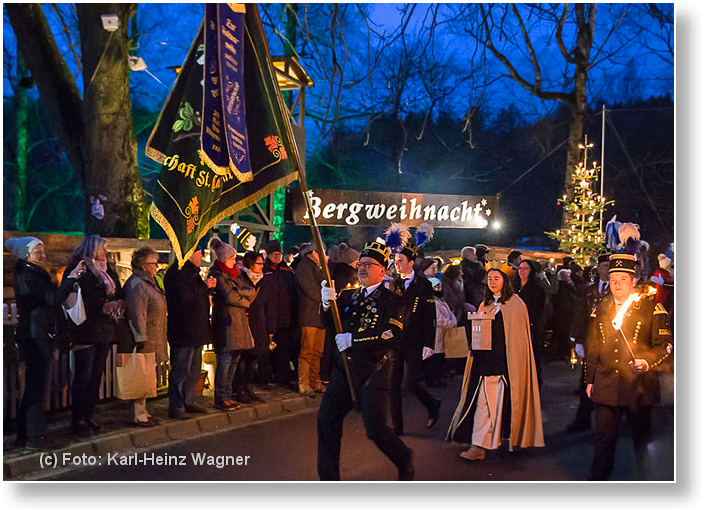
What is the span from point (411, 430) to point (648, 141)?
36.7 feet

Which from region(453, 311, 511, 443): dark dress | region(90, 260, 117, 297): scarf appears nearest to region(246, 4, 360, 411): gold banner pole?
region(453, 311, 511, 443): dark dress

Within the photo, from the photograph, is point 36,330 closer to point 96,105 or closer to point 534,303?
point 96,105

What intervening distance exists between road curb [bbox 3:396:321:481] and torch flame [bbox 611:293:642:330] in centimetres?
371

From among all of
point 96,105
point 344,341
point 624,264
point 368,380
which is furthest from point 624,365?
point 96,105

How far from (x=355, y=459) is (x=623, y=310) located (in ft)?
8.17

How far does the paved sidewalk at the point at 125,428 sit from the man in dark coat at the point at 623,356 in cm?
350

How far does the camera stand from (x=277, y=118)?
590 centimetres

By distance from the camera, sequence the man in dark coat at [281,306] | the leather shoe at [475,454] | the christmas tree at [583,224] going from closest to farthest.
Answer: the leather shoe at [475,454], the man in dark coat at [281,306], the christmas tree at [583,224]

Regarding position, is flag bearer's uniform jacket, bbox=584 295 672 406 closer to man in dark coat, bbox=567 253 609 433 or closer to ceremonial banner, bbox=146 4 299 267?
man in dark coat, bbox=567 253 609 433

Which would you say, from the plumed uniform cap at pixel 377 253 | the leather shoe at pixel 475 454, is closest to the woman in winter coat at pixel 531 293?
the leather shoe at pixel 475 454

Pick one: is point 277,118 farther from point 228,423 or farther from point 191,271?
point 228,423

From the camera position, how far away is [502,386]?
5.95m

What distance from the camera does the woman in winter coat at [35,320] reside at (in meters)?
6.01

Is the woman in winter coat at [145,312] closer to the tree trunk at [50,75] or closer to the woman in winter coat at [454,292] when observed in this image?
the tree trunk at [50,75]
